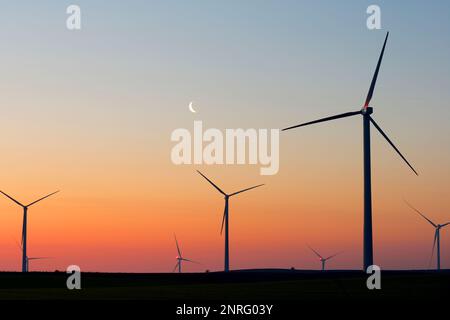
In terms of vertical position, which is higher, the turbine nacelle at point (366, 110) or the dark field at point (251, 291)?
the turbine nacelle at point (366, 110)

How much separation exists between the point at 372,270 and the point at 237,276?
3549 cm

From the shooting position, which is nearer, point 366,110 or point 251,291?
point 251,291

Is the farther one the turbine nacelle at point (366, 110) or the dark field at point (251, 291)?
the turbine nacelle at point (366, 110)

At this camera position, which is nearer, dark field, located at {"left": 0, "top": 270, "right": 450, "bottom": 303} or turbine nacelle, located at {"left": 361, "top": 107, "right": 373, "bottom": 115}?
dark field, located at {"left": 0, "top": 270, "right": 450, "bottom": 303}

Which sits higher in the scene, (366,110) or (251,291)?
(366,110)

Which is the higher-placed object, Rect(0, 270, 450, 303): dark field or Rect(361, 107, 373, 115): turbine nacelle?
Rect(361, 107, 373, 115): turbine nacelle
